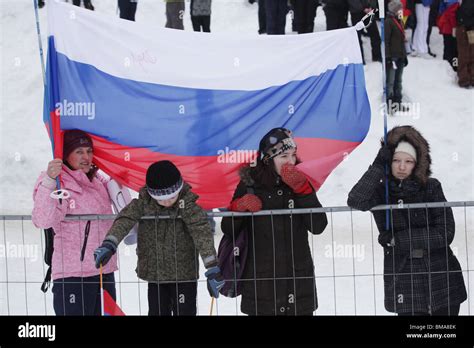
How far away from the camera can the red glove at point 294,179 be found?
24.0ft

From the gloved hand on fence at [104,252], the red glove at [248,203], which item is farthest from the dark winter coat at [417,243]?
the gloved hand on fence at [104,252]

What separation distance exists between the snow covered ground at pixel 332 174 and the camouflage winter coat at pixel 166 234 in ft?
2.78

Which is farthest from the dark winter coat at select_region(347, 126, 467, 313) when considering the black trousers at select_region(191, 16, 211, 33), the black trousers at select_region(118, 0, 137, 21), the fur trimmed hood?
the black trousers at select_region(118, 0, 137, 21)

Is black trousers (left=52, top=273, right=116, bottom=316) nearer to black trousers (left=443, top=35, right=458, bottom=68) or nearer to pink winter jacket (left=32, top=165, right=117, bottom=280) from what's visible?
pink winter jacket (left=32, top=165, right=117, bottom=280)

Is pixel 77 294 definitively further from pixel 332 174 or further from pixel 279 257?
pixel 332 174

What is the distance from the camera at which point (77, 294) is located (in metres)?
7.65

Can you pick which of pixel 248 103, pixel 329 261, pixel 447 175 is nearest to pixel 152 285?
pixel 248 103

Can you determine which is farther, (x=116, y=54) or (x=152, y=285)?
(x=116, y=54)

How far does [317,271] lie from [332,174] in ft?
12.3

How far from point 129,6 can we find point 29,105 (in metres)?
2.17

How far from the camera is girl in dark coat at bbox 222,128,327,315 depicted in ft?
24.4
